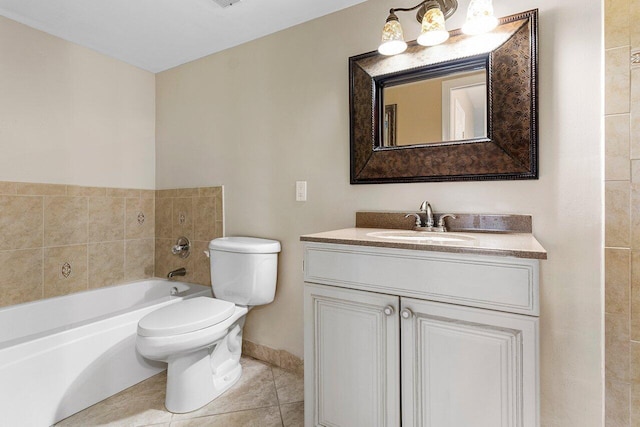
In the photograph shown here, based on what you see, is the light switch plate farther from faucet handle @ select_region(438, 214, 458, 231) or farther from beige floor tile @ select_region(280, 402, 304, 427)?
beige floor tile @ select_region(280, 402, 304, 427)

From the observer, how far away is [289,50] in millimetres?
1886

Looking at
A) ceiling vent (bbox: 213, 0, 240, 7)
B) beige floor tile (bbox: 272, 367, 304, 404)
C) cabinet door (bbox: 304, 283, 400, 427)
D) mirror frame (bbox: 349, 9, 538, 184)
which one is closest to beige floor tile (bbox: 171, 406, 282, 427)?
beige floor tile (bbox: 272, 367, 304, 404)

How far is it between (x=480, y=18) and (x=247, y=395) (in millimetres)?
2037

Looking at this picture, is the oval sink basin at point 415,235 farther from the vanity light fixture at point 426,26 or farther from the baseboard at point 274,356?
the baseboard at point 274,356

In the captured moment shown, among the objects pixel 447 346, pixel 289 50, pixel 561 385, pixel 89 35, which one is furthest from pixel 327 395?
pixel 89 35

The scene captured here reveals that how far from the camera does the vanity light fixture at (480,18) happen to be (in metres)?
1.22

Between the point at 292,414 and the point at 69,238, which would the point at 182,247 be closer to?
the point at 69,238

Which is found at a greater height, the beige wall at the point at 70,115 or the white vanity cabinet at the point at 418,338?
the beige wall at the point at 70,115

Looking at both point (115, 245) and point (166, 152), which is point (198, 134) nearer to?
point (166, 152)

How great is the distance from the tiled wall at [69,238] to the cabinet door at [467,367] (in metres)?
2.13

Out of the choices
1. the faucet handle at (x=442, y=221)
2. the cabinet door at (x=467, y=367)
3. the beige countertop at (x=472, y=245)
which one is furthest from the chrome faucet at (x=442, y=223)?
the cabinet door at (x=467, y=367)

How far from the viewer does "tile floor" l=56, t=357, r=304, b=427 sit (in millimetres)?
1461

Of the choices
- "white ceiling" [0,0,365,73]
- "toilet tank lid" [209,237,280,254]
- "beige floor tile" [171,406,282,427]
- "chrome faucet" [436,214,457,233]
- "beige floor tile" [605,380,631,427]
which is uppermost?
"white ceiling" [0,0,365,73]

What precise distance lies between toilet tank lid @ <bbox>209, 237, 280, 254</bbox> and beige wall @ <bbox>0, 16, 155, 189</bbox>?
1088 mm
